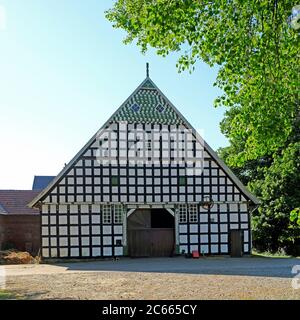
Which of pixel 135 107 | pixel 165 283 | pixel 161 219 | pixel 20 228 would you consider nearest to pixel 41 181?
pixel 20 228

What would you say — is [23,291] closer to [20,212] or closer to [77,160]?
[77,160]

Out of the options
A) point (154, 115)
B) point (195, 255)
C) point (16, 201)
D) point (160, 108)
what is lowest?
point (195, 255)

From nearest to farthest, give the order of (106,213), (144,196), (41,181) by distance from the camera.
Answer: (106,213), (144,196), (41,181)

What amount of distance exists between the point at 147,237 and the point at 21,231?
14.2 m

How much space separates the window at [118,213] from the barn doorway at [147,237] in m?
0.45

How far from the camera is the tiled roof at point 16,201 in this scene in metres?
33.6

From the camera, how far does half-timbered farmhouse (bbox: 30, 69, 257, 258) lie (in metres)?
21.7

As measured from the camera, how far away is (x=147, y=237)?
73.6ft

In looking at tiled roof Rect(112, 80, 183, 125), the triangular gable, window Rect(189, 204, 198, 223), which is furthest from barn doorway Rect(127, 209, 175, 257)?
tiled roof Rect(112, 80, 183, 125)

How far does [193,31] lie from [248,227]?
55.4ft

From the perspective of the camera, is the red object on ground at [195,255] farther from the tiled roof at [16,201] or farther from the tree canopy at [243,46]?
the tiled roof at [16,201]

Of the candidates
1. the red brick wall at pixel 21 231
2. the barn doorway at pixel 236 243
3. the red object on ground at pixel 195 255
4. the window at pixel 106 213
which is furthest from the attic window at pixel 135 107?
the red brick wall at pixel 21 231

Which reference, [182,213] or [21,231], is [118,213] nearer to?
[182,213]

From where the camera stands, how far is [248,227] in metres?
22.9
